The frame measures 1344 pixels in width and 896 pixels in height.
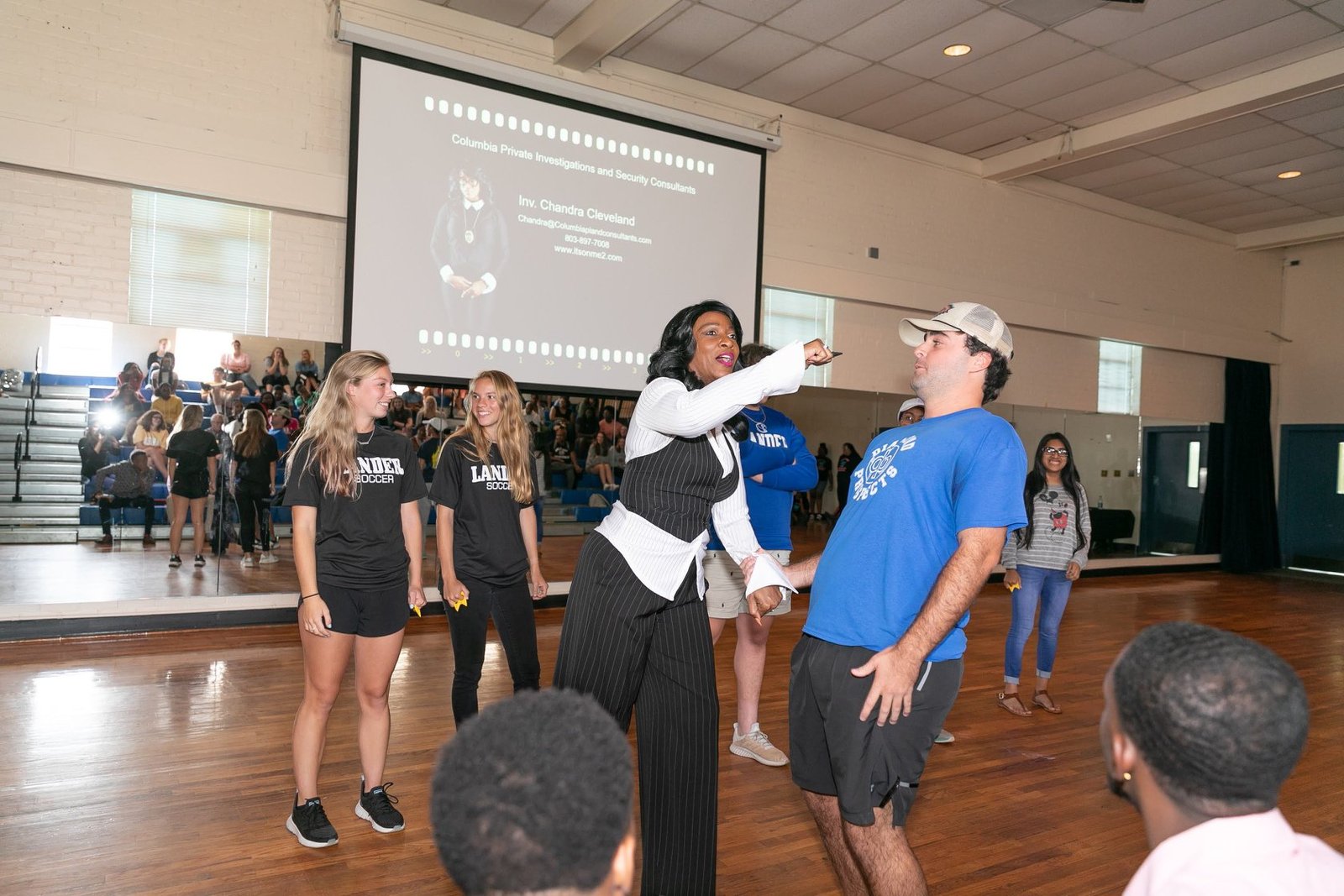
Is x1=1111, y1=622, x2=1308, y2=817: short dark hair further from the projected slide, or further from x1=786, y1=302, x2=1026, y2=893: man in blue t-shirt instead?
the projected slide

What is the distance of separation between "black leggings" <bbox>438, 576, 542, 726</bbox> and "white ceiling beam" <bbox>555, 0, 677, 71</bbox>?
14.3ft

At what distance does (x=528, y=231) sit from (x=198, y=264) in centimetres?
234

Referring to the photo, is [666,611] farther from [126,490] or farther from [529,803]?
[126,490]

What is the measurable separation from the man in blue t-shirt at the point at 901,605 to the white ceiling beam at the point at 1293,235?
12.2 meters

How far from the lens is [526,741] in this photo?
825 millimetres

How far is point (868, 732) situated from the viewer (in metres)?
1.98

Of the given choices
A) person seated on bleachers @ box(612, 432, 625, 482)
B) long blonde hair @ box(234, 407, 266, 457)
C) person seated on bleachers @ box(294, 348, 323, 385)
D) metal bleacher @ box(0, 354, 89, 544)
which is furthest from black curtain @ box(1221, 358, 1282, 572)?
metal bleacher @ box(0, 354, 89, 544)

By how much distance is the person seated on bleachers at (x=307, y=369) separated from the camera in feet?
21.0

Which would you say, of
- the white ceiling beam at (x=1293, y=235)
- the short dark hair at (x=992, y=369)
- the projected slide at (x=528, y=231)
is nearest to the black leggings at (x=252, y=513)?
the projected slide at (x=528, y=231)

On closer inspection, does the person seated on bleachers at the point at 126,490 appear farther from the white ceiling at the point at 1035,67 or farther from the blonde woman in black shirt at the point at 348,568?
the white ceiling at the point at 1035,67

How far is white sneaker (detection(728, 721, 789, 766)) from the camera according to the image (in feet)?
12.7

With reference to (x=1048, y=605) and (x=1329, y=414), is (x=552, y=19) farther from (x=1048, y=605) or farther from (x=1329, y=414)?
(x=1329, y=414)

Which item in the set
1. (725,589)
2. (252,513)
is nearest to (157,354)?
(252,513)

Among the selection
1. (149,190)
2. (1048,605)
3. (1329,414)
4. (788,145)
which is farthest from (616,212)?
(1329,414)
